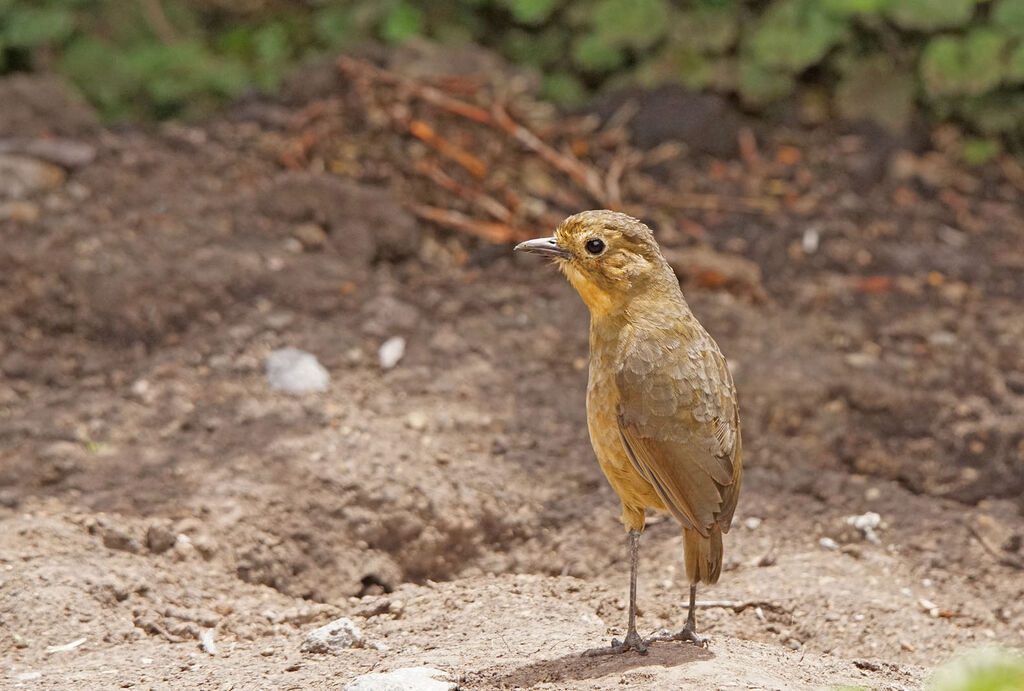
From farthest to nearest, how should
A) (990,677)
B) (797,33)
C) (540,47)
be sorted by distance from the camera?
(540,47), (797,33), (990,677)

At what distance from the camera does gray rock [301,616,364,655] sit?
3.57 m

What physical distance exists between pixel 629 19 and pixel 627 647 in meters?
4.21

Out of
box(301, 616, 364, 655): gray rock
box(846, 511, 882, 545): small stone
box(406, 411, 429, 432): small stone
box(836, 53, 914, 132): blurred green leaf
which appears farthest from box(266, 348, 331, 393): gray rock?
box(836, 53, 914, 132): blurred green leaf

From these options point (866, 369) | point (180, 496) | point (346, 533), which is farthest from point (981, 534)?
point (180, 496)

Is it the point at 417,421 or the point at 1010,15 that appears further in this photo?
the point at 1010,15

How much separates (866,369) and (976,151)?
224 cm

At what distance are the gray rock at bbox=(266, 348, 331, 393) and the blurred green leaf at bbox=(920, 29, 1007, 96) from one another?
3.86 m

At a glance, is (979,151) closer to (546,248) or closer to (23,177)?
(546,248)

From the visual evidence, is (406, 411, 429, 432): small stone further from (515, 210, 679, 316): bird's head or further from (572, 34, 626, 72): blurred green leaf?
(572, 34, 626, 72): blurred green leaf

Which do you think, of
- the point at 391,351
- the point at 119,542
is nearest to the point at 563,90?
the point at 391,351

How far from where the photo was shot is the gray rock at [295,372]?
5000 mm

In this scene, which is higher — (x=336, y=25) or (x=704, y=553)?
(x=336, y=25)

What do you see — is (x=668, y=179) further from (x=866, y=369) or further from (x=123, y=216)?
(x=123, y=216)

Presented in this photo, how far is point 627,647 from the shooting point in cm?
350
